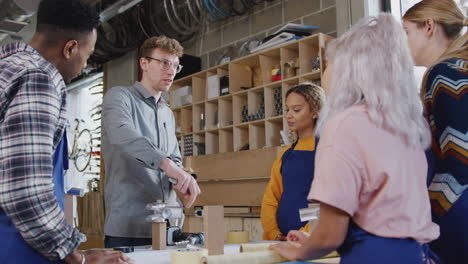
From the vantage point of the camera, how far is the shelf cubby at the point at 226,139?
4902 millimetres

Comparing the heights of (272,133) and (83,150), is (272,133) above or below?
below

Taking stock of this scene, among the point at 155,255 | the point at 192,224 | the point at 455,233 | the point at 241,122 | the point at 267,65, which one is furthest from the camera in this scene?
the point at 241,122

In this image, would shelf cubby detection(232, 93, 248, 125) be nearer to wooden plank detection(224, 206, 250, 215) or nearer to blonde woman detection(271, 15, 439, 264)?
wooden plank detection(224, 206, 250, 215)

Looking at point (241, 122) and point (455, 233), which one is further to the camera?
point (241, 122)

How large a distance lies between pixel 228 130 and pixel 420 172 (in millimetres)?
3982

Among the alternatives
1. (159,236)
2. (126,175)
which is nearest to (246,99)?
(126,175)

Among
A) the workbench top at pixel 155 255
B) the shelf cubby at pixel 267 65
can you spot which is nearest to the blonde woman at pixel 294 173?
the workbench top at pixel 155 255

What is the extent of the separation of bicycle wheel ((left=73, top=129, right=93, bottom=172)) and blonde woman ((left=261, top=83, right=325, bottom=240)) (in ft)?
19.4

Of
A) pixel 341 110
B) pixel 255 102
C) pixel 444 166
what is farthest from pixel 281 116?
pixel 341 110

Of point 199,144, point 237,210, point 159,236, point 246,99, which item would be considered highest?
point 246,99

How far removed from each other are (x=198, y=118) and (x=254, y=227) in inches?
68.4

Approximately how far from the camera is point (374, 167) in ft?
3.17

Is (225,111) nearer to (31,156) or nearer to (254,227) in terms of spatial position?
(254,227)

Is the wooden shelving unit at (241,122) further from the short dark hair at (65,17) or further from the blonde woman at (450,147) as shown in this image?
the short dark hair at (65,17)
